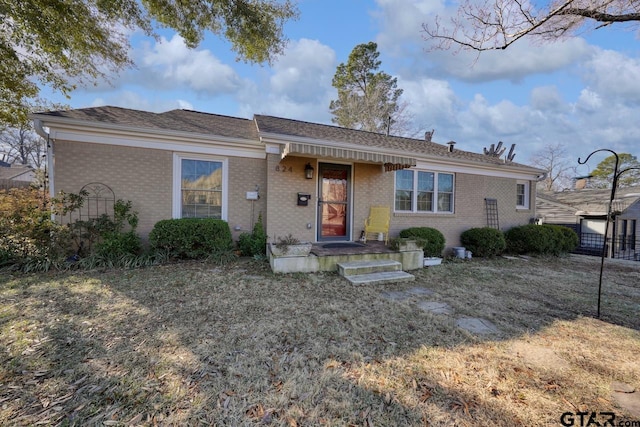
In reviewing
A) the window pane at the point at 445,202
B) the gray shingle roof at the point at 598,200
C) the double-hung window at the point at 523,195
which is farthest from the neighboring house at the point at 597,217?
the window pane at the point at 445,202

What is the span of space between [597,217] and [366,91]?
56.5 feet

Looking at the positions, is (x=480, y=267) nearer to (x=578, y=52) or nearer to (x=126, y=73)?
(x=578, y=52)

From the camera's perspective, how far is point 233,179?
8.02 meters

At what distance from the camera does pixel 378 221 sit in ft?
29.0

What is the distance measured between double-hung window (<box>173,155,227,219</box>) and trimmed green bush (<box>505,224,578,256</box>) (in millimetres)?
11187

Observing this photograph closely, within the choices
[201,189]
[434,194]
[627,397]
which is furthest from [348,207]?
[627,397]

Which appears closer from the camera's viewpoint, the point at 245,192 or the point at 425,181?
the point at 245,192

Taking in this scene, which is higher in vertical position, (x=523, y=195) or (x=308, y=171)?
(x=308, y=171)

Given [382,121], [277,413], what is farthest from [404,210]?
[382,121]

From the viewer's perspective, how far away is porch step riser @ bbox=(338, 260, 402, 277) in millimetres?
6441

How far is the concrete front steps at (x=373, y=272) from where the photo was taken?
6.14 metres

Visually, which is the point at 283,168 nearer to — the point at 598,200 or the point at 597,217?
the point at 597,217

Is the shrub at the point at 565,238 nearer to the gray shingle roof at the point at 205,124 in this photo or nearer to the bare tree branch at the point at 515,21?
the gray shingle roof at the point at 205,124

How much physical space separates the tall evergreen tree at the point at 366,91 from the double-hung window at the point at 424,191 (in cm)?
1301
